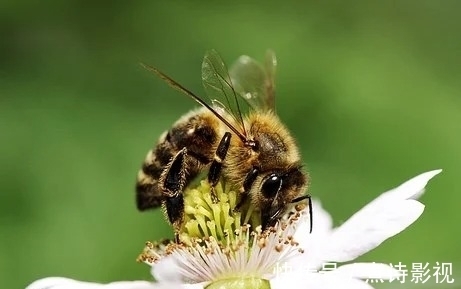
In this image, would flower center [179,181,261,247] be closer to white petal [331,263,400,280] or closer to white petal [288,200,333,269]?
white petal [288,200,333,269]

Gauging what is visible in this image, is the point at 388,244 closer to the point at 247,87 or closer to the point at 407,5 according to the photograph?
the point at 247,87

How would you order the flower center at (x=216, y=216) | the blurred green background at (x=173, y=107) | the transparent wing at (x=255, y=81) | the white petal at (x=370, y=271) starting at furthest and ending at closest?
the blurred green background at (x=173, y=107) < the transparent wing at (x=255, y=81) < the flower center at (x=216, y=216) < the white petal at (x=370, y=271)

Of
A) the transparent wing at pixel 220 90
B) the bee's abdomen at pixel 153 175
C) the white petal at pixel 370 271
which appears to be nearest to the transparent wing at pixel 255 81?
the transparent wing at pixel 220 90

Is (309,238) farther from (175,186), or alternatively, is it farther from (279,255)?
(175,186)

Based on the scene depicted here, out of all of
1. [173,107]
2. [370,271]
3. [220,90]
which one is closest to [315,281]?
[370,271]

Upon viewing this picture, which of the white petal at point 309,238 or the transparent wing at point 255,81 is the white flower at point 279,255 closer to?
the white petal at point 309,238

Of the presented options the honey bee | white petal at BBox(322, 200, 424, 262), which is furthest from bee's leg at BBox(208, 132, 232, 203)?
white petal at BBox(322, 200, 424, 262)

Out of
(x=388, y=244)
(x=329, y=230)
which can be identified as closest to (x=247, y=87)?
(x=329, y=230)
